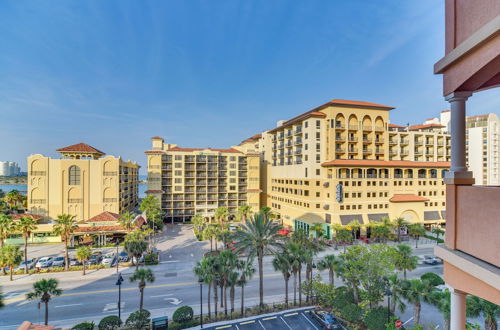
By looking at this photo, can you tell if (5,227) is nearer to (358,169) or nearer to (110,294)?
(110,294)

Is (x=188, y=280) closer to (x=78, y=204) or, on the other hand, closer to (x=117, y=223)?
(x=117, y=223)

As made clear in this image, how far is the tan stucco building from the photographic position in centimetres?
465

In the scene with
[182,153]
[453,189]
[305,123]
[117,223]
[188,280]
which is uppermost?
[305,123]

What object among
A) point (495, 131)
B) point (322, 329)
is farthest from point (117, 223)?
point (495, 131)

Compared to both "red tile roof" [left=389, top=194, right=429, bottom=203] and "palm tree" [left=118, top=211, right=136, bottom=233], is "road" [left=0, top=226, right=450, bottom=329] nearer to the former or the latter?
"palm tree" [left=118, top=211, right=136, bottom=233]

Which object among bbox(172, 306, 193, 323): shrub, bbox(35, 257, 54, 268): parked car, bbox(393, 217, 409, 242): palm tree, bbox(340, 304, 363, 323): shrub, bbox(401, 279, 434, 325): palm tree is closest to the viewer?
bbox(401, 279, 434, 325): palm tree

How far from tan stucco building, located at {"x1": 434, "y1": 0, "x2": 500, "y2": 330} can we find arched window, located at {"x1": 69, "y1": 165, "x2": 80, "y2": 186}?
68759mm

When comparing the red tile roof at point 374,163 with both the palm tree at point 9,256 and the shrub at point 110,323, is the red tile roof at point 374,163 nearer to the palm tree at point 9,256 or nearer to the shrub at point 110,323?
the shrub at point 110,323

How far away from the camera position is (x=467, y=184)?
18.9 ft

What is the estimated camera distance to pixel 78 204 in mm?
56781

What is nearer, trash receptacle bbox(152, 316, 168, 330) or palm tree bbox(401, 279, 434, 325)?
palm tree bbox(401, 279, 434, 325)

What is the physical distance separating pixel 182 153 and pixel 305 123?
36.2 m

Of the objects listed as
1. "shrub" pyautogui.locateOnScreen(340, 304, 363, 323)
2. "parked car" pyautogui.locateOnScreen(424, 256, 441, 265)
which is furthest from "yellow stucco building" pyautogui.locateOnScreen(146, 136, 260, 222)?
"shrub" pyautogui.locateOnScreen(340, 304, 363, 323)

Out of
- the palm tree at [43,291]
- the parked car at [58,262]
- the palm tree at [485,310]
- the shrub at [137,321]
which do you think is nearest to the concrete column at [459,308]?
the palm tree at [485,310]
